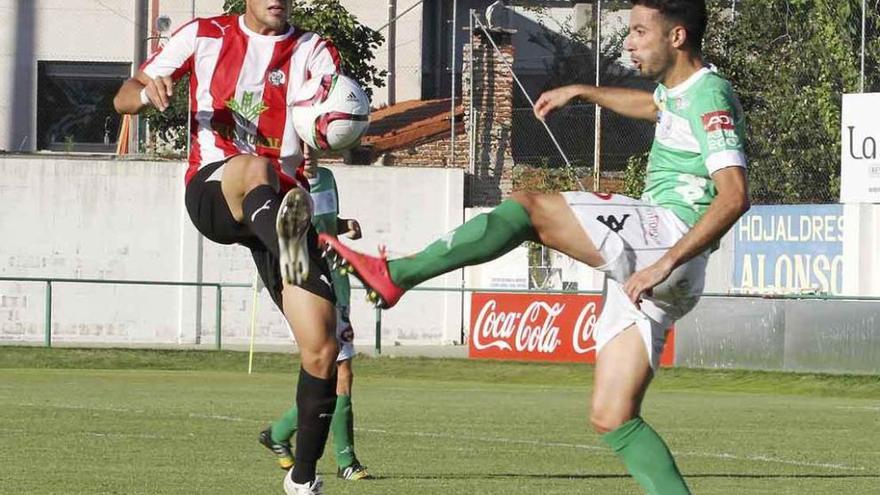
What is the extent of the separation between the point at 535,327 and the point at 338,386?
1691 cm

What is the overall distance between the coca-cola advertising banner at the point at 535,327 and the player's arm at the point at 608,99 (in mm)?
18334

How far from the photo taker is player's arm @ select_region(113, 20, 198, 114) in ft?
28.2

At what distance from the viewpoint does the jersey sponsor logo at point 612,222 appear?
7.12 metres

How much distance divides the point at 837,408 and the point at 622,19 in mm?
27747

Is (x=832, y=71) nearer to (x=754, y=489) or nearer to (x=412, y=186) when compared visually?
(x=412, y=186)

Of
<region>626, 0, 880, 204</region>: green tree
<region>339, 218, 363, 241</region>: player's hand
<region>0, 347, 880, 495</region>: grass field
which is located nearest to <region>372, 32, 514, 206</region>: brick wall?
<region>626, 0, 880, 204</region>: green tree

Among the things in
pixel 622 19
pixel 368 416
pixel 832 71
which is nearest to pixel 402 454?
pixel 368 416

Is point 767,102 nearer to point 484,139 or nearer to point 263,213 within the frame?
point 484,139

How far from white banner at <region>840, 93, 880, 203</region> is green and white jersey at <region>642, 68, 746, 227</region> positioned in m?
22.0

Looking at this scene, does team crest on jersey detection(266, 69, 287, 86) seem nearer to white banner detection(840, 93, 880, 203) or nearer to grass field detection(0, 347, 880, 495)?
grass field detection(0, 347, 880, 495)

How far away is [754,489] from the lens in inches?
407

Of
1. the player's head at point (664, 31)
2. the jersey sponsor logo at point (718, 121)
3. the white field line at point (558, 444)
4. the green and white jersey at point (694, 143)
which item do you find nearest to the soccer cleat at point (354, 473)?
the white field line at point (558, 444)

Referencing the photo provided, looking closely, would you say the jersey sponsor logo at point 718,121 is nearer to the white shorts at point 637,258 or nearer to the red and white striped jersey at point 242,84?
the white shorts at point 637,258

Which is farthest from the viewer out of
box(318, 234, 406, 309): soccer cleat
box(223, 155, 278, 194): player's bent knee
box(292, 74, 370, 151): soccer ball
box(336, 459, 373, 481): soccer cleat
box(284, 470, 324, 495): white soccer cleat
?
box(336, 459, 373, 481): soccer cleat
